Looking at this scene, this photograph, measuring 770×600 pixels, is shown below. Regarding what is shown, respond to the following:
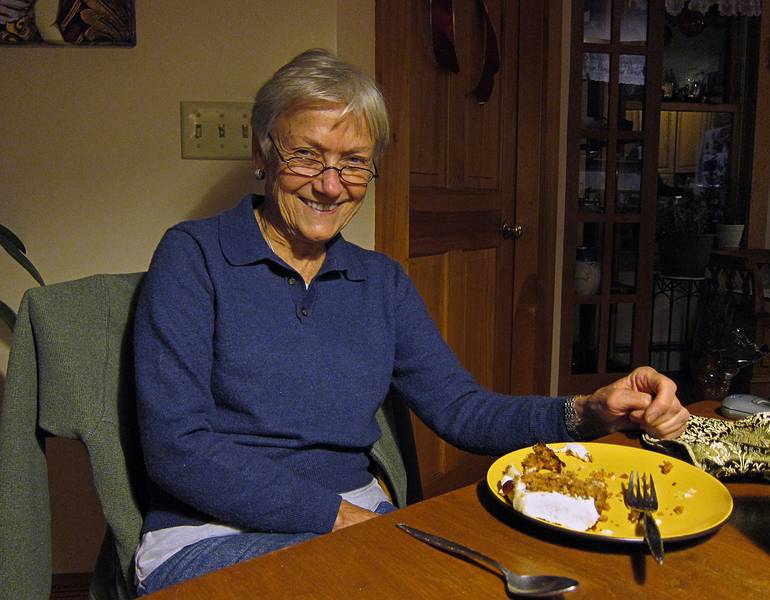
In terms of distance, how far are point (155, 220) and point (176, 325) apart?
744mm

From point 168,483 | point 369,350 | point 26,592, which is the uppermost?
point 369,350

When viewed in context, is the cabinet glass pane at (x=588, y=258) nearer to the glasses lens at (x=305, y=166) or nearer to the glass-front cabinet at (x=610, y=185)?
the glass-front cabinet at (x=610, y=185)

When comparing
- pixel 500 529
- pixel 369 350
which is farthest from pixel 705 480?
pixel 369 350

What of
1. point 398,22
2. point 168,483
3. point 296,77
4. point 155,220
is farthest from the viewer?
point 398,22

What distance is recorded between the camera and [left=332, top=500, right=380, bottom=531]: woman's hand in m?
1.03

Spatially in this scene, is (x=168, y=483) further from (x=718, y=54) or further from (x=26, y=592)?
(x=718, y=54)

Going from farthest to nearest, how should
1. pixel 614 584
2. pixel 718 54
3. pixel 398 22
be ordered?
pixel 718 54
pixel 398 22
pixel 614 584

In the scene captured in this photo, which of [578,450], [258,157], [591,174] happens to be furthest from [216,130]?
[591,174]

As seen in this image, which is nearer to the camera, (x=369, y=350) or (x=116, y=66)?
(x=369, y=350)

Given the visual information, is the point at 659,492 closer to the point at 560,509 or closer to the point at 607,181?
the point at 560,509

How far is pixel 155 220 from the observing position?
5.77 ft

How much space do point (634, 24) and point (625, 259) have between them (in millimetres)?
1162

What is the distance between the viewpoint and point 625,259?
3885 millimetres

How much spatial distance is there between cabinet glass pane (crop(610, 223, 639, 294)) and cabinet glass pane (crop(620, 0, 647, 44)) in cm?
91
